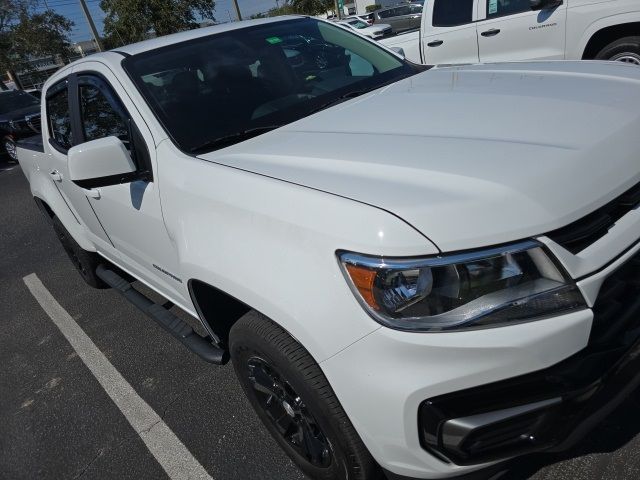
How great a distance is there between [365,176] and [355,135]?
15.4 inches

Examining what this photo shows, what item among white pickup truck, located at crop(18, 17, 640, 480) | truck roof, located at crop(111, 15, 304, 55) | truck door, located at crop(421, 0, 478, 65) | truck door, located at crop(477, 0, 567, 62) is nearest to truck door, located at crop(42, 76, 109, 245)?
truck roof, located at crop(111, 15, 304, 55)

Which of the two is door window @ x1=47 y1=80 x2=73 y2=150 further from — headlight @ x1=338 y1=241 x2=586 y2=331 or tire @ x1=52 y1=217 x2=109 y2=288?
headlight @ x1=338 y1=241 x2=586 y2=331

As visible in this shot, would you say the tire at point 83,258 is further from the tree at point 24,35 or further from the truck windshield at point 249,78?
the tree at point 24,35

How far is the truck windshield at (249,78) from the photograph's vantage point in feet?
7.61

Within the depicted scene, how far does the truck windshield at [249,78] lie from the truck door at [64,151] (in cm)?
92

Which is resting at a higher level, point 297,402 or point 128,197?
point 128,197

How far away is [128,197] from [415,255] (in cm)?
166

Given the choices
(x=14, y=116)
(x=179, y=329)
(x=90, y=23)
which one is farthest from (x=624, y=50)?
(x=90, y=23)

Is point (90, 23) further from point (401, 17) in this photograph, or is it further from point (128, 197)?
point (128, 197)

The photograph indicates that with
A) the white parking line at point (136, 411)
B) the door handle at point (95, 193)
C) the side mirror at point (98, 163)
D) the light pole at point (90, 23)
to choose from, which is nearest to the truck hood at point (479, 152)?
the side mirror at point (98, 163)

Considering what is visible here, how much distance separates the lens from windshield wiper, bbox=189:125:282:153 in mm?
2160

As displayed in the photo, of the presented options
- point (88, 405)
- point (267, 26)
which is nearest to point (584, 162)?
point (267, 26)

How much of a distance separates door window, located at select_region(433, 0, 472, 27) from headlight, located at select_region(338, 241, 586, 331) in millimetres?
5656

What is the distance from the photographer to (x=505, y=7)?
584cm
